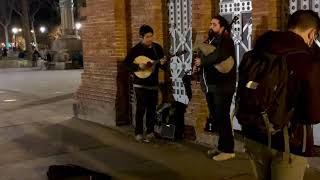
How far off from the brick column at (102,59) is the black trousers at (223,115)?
3185mm

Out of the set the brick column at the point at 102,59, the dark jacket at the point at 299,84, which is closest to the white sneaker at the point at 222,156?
the brick column at the point at 102,59

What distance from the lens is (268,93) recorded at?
3191 millimetres

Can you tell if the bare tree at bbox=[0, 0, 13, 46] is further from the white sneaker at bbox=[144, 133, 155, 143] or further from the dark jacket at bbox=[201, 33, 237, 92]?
the dark jacket at bbox=[201, 33, 237, 92]

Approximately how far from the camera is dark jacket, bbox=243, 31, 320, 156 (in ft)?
10.4

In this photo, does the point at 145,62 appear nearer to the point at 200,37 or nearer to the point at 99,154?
the point at 200,37

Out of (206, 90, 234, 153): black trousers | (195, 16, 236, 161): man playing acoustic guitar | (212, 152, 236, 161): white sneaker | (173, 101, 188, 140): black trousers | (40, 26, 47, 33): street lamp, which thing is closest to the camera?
(195, 16, 236, 161): man playing acoustic guitar

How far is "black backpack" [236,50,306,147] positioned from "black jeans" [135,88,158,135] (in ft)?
15.2

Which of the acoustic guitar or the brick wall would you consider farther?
the acoustic guitar

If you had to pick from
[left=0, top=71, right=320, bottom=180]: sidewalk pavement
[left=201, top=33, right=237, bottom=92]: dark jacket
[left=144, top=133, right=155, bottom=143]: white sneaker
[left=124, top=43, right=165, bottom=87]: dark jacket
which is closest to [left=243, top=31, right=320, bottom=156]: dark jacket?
[left=0, top=71, right=320, bottom=180]: sidewalk pavement

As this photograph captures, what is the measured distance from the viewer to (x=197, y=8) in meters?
7.85

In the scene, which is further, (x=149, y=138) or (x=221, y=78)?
(x=149, y=138)

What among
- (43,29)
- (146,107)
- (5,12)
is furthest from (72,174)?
(43,29)

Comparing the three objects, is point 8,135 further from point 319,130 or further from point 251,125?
point 251,125

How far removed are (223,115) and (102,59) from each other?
156 inches
